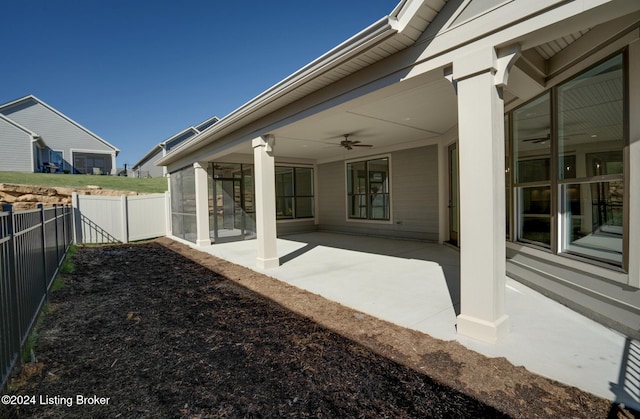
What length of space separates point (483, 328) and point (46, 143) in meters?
28.5

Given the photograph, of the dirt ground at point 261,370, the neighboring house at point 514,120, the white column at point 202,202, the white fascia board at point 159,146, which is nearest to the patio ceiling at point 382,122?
the neighboring house at point 514,120

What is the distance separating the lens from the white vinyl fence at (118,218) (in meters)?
10.2

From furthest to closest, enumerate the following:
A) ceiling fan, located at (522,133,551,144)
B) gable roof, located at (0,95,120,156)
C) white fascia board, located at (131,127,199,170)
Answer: white fascia board, located at (131,127,199,170) < gable roof, located at (0,95,120,156) < ceiling fan, located at (522,133,551,144)

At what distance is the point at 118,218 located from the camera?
10.8 metres

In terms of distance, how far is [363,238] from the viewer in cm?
963

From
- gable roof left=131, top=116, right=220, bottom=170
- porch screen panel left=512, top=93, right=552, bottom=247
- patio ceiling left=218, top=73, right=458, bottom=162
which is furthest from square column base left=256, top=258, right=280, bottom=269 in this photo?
gable roof left=131, top=116, right=220, bottom=170

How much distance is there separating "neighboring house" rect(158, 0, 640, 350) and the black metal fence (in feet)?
10.8

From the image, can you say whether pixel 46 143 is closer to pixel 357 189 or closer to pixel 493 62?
pixel 357 189

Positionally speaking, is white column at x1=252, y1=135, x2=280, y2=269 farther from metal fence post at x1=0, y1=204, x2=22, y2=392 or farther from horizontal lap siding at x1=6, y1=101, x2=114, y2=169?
horizontal lap siding at x1=6, y1=101, x2=114, y2=169

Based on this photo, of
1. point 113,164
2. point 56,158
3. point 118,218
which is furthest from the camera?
point 113,164

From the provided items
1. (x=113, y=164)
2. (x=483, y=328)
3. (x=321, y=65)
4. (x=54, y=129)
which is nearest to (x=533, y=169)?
(x=483, y=328)

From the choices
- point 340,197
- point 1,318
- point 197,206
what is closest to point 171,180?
point 197,206

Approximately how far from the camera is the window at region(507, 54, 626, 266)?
2.91 meters

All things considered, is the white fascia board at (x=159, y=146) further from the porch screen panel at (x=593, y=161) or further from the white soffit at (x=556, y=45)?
the porch screen panel at (x=593, y=161)
